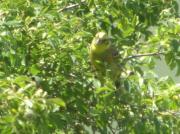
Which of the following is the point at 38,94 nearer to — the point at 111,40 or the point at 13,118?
the point at 13,118

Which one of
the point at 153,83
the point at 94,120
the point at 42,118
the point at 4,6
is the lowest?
the point at 94,120

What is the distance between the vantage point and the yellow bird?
2.91 metres

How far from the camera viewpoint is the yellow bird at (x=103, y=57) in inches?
114

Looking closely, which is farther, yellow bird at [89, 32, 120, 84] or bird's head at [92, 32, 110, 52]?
→ bird's head at [92, 32, 110, 52]

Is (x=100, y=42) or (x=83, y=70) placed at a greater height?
(x=100, y=42)

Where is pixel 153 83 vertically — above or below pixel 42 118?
below

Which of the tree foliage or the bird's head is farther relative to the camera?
the bird's head

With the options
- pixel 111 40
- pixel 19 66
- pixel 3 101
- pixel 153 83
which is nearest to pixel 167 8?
pixel 111 40

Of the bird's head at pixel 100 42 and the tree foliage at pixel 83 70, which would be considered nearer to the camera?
the tree foliage at pixel 83 70

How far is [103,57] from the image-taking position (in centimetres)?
317

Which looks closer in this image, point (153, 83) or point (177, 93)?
point (177, 93)

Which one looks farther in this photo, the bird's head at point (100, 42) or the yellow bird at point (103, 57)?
the bird's head at point (100, 42)

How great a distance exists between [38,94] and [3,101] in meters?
0.21

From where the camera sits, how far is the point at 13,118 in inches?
83.7
